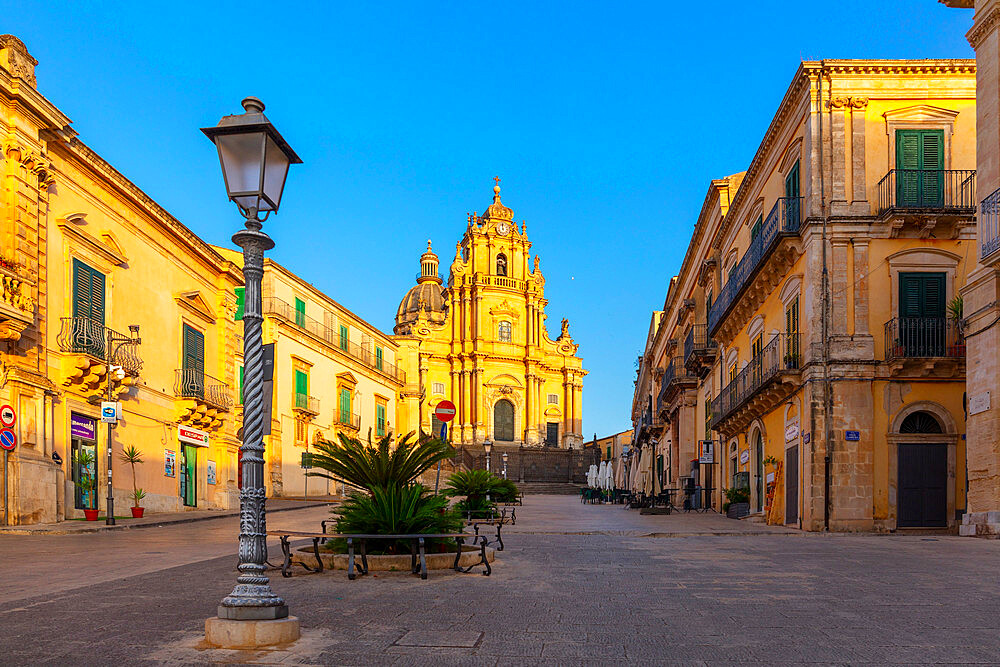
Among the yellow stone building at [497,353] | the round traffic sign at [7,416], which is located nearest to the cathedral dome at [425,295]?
the yellow stone building at [497,353]

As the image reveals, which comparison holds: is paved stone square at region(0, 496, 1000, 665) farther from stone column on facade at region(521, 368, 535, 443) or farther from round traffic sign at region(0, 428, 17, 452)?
stone column on facade at region(521, 368, 535, 443)

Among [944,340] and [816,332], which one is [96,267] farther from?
[944,340]

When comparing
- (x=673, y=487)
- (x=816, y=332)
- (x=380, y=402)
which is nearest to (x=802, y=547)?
(x=816, y=332)

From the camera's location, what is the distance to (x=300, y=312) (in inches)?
1919

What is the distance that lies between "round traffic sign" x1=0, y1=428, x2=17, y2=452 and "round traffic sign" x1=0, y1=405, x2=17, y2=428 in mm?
136

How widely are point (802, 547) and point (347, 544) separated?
8245 millimetres

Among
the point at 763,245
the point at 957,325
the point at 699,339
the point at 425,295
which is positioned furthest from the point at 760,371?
the point at 425,295

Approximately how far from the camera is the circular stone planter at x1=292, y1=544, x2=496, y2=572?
35.9 ft

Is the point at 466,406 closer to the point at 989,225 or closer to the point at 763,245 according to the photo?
the point at 763,245

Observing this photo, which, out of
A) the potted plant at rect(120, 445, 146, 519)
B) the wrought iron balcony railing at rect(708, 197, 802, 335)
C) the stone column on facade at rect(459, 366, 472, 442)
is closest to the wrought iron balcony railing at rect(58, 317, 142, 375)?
the potted plant at rect(120, 445, 146, 519)

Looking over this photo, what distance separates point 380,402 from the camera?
60.7 metres

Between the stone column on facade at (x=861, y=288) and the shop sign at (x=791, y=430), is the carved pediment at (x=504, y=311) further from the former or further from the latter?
the stone column on facade at (x=861, y=288)

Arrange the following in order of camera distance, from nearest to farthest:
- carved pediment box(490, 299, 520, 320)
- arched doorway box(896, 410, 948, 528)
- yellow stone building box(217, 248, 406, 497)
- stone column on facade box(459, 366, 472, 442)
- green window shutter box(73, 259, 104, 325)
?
1. arched doorway box(896, 410, 948, 528)
2. green window shutter box(73, 259, 104, 325)
3. yellow stone building box(217, 248, 406, 497)
4. stone column on facade box(459, 366, 472, 442)
5. carved pediment box(490, 299, 520, 320)

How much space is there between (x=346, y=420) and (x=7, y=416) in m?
34.6
